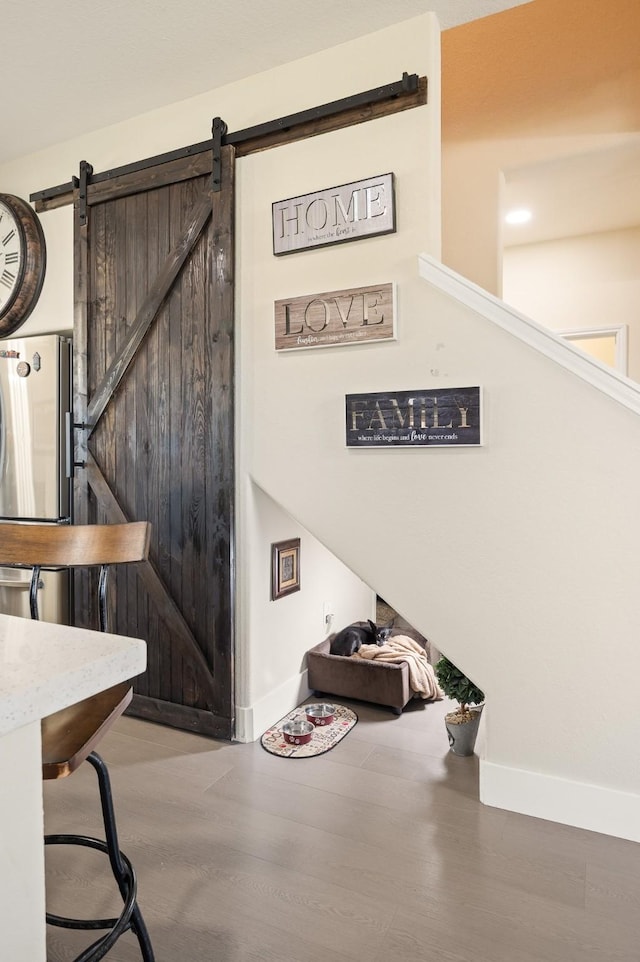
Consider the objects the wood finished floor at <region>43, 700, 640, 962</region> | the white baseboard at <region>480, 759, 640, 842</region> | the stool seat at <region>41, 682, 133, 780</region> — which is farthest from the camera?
the white baseboard at <region>480, 759, 640, 842</region>

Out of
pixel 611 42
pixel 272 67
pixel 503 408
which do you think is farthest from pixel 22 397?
pixel 611 42

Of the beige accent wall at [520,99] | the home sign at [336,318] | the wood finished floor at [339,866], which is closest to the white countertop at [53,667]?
the wood finished floor at [339,866]

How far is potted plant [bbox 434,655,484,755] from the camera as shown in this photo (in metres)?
2.27

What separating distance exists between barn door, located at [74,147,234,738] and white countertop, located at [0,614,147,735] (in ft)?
5.60

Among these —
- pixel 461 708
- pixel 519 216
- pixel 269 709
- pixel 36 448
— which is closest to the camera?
pixel 461 708

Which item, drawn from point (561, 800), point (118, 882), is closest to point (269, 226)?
point (118, 882)

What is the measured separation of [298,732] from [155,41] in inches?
110

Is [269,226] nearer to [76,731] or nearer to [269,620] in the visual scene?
[269,620]

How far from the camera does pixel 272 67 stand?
235cm

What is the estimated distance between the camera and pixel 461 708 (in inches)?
92.4

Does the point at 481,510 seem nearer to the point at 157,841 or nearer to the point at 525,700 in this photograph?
the point at 525,700

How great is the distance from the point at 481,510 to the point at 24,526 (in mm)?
1434

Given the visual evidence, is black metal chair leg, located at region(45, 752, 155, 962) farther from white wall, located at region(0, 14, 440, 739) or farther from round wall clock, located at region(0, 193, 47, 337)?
round wall clock, located at region(0, 193, 47, 337)

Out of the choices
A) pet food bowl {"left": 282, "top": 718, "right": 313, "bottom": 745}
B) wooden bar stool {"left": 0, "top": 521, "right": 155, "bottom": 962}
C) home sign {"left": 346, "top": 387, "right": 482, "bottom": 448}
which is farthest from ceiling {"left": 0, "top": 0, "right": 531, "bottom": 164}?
pet food bowl {"left": 282, "top": 718, "right": 313, "bottom": 745}
